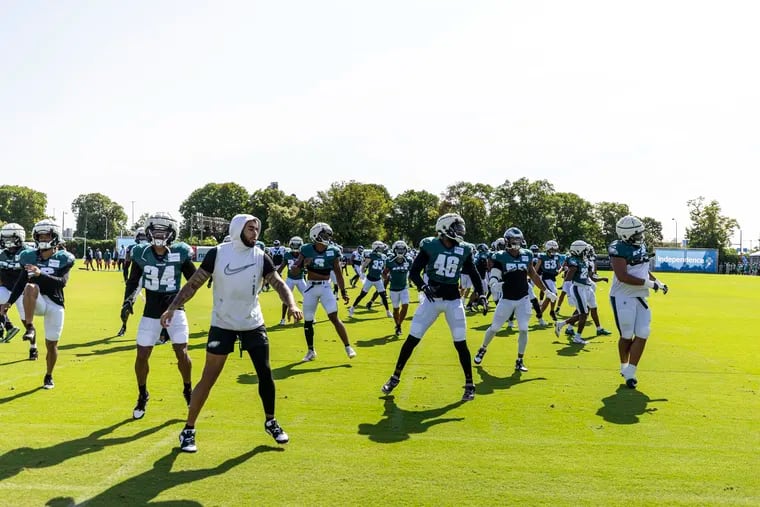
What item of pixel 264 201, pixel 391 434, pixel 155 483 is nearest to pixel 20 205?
pixel 264 201

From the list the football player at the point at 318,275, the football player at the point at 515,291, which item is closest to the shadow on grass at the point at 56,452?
the football player at the point at 318,275

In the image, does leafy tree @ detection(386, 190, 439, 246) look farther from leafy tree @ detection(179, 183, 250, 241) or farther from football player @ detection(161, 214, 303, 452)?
football player @ detection(161, 214, 303, 452)

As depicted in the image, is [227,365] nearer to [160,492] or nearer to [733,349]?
[160,492]

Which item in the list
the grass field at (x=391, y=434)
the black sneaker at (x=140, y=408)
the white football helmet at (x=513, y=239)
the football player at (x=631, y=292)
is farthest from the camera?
the white football helmet at (x=513, y=239)

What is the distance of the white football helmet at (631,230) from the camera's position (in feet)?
30.5

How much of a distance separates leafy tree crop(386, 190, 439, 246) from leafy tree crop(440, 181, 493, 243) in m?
3.08

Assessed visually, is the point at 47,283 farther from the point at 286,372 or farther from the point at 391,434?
the point at 391,434

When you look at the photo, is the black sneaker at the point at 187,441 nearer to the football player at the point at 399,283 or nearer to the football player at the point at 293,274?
the football player at the point at 293,274

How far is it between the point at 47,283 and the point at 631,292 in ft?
27.5

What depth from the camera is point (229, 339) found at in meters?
5.98

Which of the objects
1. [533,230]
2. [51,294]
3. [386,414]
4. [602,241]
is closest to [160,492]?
[386,414]

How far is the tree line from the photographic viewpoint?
86.7m

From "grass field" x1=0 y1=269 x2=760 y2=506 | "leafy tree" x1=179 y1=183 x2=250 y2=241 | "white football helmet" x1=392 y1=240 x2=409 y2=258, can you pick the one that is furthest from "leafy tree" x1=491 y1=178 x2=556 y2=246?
"grass field" x1=0 y1=269 x2=760 y2=506

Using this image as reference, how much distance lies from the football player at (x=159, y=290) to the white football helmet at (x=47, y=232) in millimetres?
2193
